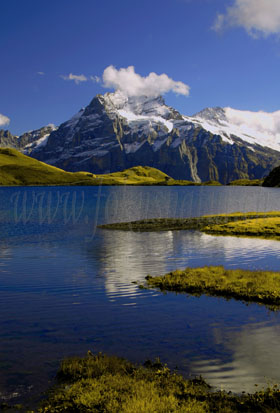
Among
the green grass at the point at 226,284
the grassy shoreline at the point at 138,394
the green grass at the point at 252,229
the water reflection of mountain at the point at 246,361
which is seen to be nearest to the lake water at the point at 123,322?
the water reflection of mountain at the point at 246,361

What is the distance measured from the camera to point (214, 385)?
12.7 m

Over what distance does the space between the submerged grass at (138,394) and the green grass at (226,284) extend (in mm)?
10873

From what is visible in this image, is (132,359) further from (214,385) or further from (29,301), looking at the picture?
(29,301)

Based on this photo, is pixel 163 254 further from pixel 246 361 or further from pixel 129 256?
pixel 246 361

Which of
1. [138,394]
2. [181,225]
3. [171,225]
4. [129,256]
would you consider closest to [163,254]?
[129,256]

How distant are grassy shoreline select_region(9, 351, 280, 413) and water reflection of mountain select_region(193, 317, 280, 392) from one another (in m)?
0.73

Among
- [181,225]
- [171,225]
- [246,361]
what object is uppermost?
[181,225]

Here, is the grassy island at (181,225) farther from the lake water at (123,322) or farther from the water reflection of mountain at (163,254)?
the lake water at (123,322)

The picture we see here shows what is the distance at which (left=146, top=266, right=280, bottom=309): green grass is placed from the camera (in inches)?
927

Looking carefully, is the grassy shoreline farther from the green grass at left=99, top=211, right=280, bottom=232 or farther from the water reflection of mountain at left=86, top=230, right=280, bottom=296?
the green grass at left=99, top=211, right=280, bottom=232

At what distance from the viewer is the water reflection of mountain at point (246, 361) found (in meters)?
13.0

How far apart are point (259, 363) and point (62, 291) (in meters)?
15.5

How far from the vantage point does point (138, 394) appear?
11.8m

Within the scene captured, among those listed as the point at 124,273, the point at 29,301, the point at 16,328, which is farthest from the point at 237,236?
the point at 16,328
